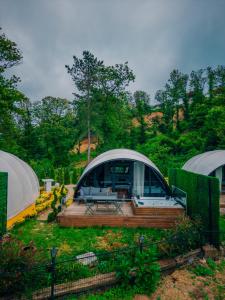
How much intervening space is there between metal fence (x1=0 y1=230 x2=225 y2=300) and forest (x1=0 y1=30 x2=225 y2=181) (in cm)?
1398

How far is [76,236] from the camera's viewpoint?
7.88 m

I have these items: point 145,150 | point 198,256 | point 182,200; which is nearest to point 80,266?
point 198,256

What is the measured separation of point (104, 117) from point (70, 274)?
90.6 ft

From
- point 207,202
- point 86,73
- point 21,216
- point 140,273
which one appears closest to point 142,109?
point 86,73

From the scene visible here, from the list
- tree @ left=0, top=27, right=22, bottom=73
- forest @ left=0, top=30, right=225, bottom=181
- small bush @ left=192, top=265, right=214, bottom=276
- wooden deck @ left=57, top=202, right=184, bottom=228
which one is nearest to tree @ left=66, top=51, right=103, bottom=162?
forest @ left=0, top=30, right=225, bottom=181

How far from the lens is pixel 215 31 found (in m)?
15.1

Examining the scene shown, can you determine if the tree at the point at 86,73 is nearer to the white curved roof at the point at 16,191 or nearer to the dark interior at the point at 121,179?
the dark interior at the point at 121,179

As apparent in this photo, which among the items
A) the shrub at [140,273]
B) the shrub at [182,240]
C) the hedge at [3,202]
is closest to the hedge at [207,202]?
the shrub at [182,240]

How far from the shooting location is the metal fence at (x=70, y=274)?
4266 millimetres

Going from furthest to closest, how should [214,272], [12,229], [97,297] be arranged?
[12,229] < [214,272] < [97,297]

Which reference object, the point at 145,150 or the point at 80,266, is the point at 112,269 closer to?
the point at 80,266

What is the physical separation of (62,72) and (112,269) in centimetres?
2888

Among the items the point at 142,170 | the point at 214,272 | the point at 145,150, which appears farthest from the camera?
the point at 145,150

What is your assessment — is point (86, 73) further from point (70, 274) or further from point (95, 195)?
point (70, 274)
